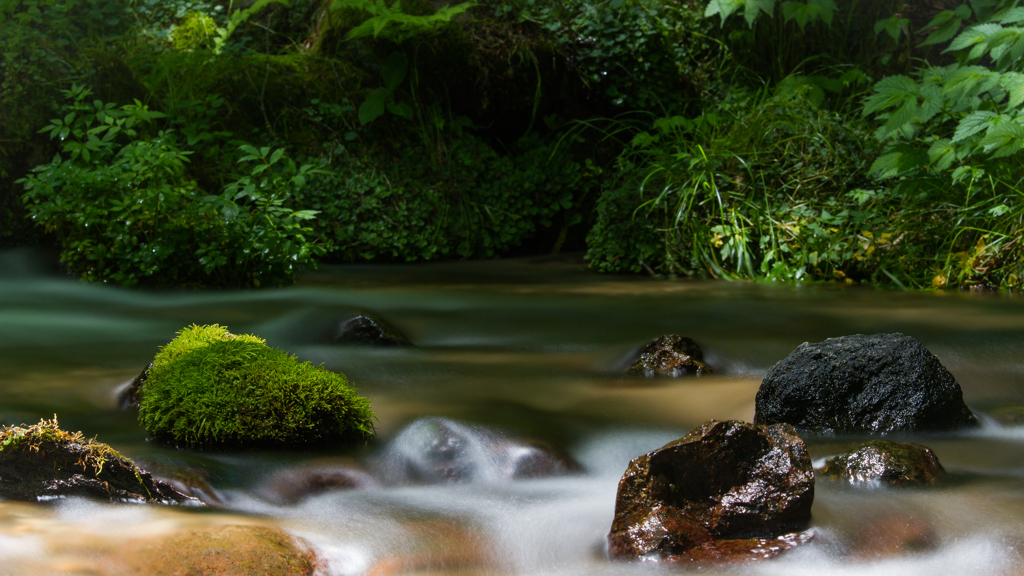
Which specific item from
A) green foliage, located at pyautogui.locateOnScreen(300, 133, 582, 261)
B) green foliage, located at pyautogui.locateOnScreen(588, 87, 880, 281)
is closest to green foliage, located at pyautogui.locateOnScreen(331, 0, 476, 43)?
green foliage, located at pyautogui.locateOnScreen(300, 133, 582, 261)

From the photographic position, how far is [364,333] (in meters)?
4.35

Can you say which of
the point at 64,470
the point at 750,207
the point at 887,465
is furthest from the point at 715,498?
the point at 750,207

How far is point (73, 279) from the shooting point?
6.17m

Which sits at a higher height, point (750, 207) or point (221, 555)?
point (750, 207)

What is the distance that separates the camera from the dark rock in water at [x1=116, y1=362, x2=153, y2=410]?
321 centimetres

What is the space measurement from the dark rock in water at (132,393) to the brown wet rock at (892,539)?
101 inches

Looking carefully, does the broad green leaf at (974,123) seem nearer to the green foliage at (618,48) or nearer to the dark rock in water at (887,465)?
the dark rock in water at (887,465)

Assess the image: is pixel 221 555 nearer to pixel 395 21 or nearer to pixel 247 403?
pixel 247 403

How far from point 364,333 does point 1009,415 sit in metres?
2.97

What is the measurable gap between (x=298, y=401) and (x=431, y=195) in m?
5.30

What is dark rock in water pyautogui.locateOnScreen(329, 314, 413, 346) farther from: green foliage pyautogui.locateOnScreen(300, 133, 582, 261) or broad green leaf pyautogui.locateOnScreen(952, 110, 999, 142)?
broad green leaf pyautogui.locateOnScreen(952, 110, 999, 142)

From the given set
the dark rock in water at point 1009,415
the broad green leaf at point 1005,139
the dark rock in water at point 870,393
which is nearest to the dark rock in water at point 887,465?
the dark rock in water at point 870,393

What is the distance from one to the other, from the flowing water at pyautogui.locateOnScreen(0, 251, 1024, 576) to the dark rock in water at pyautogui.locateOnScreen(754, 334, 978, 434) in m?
0.13

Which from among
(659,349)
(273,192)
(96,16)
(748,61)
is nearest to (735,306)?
(659,349)
